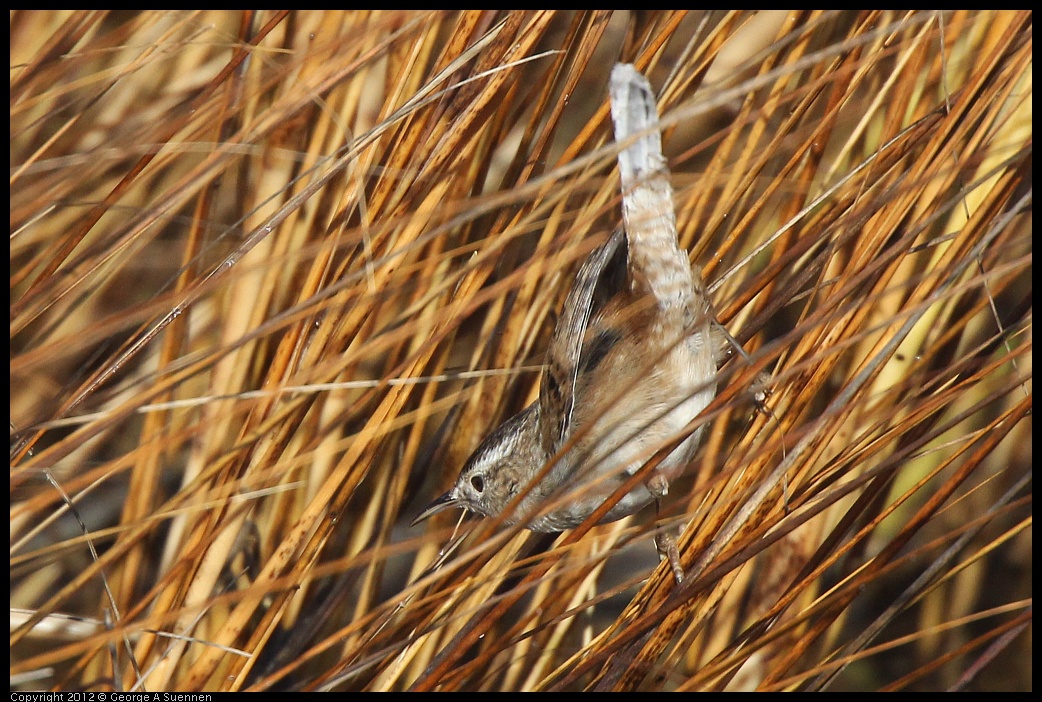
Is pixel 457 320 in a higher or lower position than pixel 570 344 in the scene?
higher

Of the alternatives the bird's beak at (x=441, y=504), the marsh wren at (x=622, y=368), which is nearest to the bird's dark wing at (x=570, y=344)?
the marsh wren at (x=622, y=368)

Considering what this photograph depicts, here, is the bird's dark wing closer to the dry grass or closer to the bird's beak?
the dry grass

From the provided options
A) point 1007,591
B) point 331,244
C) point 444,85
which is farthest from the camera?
point 1007,591

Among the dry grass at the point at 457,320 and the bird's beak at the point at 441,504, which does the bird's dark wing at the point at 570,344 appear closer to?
the dry grass at the point at 457,320

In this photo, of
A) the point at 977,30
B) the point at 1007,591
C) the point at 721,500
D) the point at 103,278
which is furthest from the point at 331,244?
the point at 1007,591

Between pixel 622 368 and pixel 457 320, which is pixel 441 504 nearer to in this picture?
pixel 622 368

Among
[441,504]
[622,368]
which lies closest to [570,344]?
[622,368]

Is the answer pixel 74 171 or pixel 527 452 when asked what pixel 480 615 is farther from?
pixel 74 171
